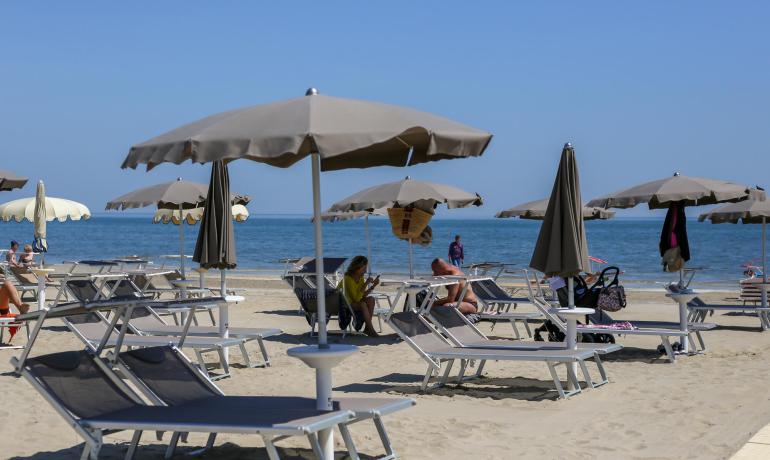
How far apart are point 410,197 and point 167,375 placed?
22.0 ft

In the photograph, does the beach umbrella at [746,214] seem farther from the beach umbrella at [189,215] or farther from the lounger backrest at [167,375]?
the lounger backrest at [167,375]

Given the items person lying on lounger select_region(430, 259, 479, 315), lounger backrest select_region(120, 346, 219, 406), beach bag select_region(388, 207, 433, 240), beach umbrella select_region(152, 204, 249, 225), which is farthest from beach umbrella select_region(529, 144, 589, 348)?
Result: beach umbrella select_region(152, 204, 249, 225)

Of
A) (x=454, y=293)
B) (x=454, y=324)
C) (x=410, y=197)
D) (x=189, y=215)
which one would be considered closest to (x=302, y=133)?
(x=454, y=324)

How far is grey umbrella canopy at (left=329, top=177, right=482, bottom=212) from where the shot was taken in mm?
11883

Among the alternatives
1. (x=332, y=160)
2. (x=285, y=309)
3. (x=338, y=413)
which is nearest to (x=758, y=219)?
(x=285, y=309)

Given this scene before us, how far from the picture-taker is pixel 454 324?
27.8 feet

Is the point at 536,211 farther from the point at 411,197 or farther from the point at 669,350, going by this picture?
the point at 669,350

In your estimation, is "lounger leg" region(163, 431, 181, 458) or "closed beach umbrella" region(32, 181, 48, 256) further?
"closed beach umbrella" region(32, 181, 48, 256)

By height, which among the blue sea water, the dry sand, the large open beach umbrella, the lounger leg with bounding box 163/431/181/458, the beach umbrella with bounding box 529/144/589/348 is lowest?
the blue sea water

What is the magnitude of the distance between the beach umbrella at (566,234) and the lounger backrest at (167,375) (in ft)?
10.9

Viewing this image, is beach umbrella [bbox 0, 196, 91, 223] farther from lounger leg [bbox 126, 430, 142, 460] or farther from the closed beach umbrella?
lounger leg [bbox 126, 430, 142, 460]

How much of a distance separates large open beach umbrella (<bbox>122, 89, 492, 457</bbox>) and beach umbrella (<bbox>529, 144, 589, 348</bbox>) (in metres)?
2.79

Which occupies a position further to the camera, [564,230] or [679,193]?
[679,193]

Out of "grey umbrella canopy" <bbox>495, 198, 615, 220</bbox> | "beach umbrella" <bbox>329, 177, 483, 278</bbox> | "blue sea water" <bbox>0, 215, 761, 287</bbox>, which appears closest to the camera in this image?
"beach umbrella" <bbox>329, 177, 483, 278</bbox>
